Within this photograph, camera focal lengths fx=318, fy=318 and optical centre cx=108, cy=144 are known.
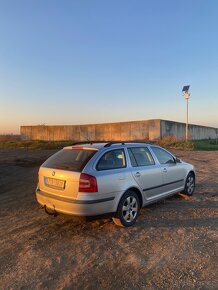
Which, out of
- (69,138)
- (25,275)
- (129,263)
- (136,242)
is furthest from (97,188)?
(69,138)

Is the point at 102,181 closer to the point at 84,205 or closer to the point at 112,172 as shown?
the point at 112,172

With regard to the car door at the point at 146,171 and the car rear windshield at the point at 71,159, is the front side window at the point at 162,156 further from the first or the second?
the car rear windshield at the point at 71,159

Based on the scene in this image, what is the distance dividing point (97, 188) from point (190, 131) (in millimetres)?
30852

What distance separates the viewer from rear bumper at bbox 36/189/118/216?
213 inches

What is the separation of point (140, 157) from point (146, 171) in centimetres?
34

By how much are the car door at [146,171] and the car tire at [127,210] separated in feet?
1.09

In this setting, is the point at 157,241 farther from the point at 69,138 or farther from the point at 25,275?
the point at 69,138

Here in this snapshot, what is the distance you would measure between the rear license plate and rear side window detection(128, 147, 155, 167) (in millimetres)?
1557

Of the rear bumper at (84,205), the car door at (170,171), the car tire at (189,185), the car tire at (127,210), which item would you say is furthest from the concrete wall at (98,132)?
the rear bumper at (84,205)

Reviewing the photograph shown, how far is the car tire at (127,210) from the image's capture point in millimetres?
5859

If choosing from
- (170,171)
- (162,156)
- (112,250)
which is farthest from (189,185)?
(112,250)

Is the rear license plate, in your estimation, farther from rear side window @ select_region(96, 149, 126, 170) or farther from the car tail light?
rear side window @ select_region(96, 149, 126, 170)

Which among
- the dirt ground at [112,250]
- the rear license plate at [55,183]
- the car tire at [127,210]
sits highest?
the rear license plate at [55,183]

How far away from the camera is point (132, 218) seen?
616cm
